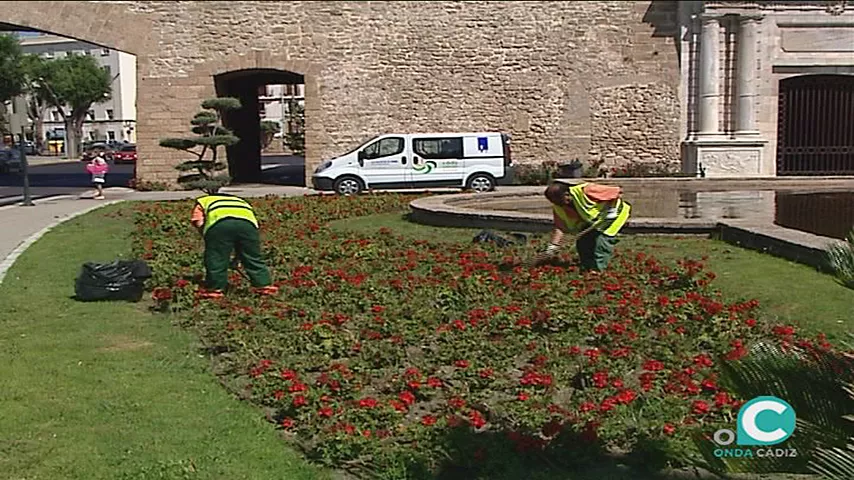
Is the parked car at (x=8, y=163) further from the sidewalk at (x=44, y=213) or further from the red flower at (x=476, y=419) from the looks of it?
the red flower at (x=476, y=419)

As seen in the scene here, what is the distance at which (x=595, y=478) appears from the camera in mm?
4070

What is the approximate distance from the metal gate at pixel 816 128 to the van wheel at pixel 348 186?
472 inches

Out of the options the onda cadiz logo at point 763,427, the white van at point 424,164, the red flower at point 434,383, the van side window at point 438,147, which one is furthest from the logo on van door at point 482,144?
the onda cadiz logo at point 763,427

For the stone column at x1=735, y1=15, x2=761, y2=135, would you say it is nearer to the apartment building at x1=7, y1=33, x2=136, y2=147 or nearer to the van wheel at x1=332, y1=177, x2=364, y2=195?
the van wheel at x1=332, y1=177, x2=364, y2=195

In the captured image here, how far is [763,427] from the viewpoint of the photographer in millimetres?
2986

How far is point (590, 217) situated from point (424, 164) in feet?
47.4

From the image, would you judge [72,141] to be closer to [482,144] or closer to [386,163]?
[386,163]

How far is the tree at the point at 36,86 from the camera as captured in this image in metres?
63.8

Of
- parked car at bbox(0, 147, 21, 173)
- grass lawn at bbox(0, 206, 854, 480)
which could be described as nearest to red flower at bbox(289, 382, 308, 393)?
grass lawn at bbox(0, 206, 854, 480)

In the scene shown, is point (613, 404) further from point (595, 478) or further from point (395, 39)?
point (395, 39)

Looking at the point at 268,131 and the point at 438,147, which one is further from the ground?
the point at 268,131

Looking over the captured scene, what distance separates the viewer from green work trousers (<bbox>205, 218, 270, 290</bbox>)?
7953 mm

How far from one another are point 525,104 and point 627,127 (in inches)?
118

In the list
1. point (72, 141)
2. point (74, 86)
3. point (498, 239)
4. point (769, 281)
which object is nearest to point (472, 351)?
point (769, 281)
